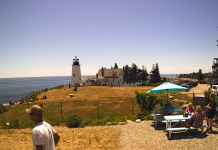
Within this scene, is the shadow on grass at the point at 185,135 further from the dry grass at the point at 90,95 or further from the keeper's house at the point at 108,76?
the keeper's house at the point at 108,76

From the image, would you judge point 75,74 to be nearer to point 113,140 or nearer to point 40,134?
point 113,140

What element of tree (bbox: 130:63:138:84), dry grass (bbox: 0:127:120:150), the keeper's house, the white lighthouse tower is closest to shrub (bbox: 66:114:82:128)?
dry grass (bbox: 0:127:120:150)

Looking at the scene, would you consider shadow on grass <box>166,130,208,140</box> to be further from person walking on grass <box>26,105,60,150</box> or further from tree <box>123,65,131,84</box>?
tree <box>123,65,131,84</box>

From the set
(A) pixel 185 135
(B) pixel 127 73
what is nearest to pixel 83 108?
(A) pixel 185 135

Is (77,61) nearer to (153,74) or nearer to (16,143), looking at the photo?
(153,74)

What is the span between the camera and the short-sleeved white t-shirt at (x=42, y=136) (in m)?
3.07

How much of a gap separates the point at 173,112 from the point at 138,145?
541cm

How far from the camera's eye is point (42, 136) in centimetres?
312

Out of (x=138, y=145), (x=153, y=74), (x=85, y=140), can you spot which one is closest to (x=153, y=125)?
(x=138, y=145)

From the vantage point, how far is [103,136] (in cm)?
882

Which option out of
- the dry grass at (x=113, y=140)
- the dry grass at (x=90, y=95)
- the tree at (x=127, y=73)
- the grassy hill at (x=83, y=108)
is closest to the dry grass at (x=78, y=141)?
the dry grass at (x=113, y=140)

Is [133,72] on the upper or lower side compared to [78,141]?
upper

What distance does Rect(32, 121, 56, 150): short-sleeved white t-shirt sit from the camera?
3.07 meters

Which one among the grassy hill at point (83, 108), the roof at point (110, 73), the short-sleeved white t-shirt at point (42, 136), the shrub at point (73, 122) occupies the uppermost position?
the roof at point (110, 73)
